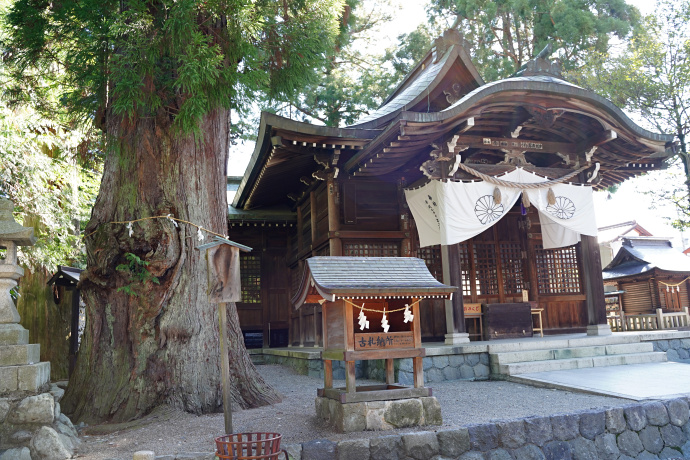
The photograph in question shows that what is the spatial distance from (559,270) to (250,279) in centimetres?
774

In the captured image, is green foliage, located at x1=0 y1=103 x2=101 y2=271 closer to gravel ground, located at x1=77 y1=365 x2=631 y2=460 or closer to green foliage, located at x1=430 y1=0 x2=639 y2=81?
gravel ground, located at x1=77 y1=365 x2=631 y2=460

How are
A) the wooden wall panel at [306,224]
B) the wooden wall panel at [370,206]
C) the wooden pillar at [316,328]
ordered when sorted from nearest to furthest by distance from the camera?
the wooden wall panel at [370,206] < the wooden pillar at [316,328] < the wooden wall panel at [306,224]

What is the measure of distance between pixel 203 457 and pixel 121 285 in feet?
8.96

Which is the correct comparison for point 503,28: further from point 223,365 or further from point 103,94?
point 223,365

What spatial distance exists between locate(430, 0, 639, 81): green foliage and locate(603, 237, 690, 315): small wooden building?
20.7 feet

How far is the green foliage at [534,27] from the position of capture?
16141 mm

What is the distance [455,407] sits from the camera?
6.12 metres

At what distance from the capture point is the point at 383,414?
5.12 m

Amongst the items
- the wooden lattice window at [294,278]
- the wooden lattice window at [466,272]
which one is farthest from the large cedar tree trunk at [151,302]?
the wooden lattice window at [294,278]

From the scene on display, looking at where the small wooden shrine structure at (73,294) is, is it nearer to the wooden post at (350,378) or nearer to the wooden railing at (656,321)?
the wooden post at (350,378)

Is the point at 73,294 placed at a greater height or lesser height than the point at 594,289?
greater

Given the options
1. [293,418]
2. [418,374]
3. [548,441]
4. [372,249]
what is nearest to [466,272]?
[372,249]

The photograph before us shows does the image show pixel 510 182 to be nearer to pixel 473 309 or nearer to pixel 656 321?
pixel 473 309

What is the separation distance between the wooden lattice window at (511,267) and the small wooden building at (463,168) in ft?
0.07
